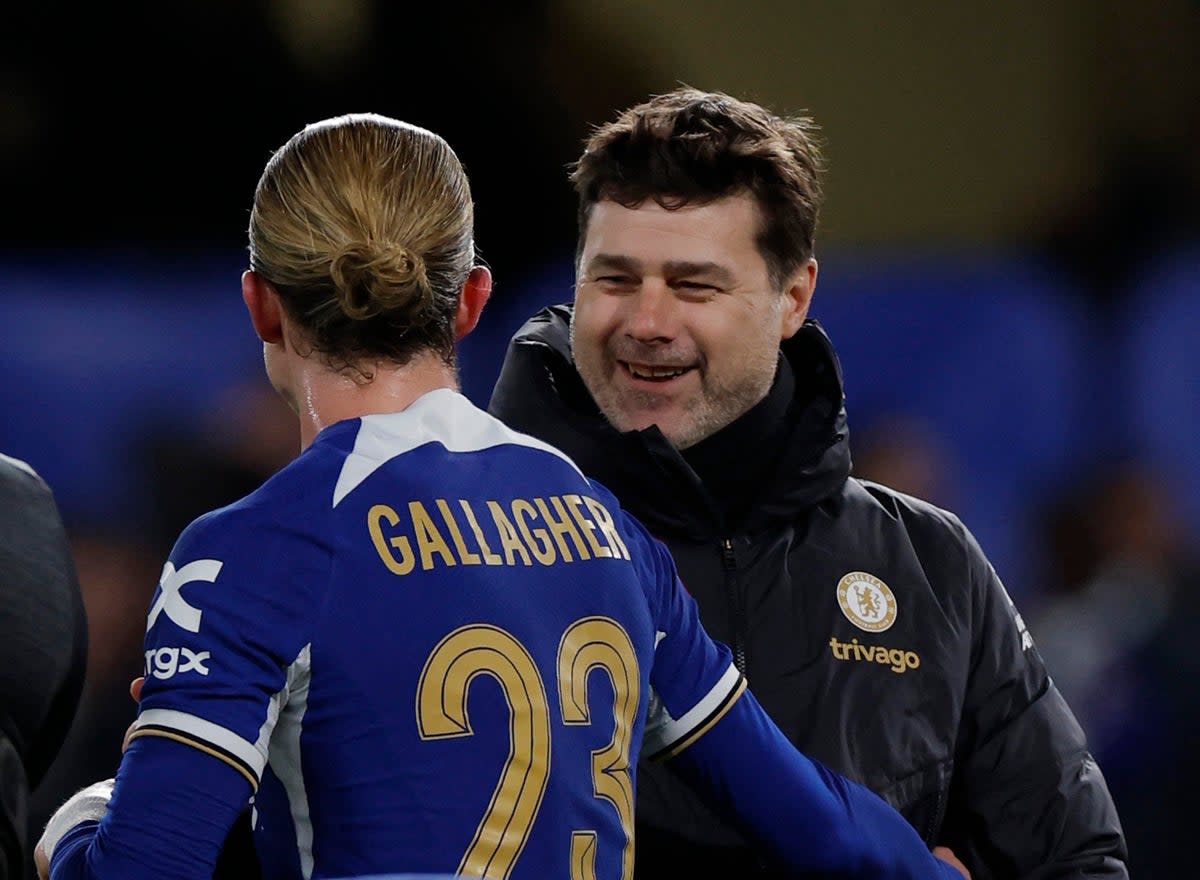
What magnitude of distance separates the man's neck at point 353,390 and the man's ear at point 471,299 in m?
0.06

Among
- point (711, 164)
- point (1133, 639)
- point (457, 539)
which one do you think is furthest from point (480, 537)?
point (1133, 639)

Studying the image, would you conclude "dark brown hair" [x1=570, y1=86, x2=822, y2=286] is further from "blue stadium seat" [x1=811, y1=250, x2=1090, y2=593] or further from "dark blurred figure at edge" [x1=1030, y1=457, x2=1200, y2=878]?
"blue stadium seat" [x1=811, y1=250, x2=1090, y2=593]

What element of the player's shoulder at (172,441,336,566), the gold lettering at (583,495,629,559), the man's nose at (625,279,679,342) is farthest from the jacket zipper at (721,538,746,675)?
the player's shoulder at (172,441,336,566)

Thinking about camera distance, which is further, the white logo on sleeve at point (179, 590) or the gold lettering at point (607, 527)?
the gold lettering at point (607, 527)

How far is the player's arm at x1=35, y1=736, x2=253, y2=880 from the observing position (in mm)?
1390

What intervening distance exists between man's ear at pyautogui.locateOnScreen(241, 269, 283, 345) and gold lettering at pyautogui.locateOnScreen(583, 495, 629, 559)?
305 millimetres

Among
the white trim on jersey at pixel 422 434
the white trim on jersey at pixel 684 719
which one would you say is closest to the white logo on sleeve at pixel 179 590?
the white trim on jersey at pixel 422 434

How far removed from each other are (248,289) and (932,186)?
470cm

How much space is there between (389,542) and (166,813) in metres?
0.27

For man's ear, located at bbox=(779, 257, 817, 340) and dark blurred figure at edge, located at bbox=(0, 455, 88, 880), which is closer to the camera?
dark blurred figure at edge, located at bbox=(0, 455, 88, 880)

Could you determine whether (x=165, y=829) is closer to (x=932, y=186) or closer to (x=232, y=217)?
(x=232, y=217)

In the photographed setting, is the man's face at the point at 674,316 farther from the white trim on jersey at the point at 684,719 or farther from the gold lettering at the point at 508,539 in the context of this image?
the gold lettering at the point at 508,539

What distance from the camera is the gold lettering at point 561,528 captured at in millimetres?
1564

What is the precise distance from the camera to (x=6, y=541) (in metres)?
1.79
